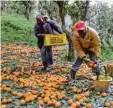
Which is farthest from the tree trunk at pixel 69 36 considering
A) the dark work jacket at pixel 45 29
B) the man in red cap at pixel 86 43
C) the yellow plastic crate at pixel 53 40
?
the man in red cap at pixel 86 43

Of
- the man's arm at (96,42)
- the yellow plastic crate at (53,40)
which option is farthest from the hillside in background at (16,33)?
the man's arm at (96,42)

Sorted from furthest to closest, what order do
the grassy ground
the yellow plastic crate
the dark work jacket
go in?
the grassy ground → the dark work jacket → the yellow plastic crate

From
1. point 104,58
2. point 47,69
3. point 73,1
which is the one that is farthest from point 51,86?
point 73,1

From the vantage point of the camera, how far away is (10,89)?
7863 millimetres

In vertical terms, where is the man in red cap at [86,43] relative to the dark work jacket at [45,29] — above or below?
below

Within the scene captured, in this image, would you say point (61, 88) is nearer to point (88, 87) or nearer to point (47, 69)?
point (88, 87)

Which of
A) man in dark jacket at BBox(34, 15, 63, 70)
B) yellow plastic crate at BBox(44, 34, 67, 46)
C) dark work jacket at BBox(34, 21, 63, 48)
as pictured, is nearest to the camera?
yellow plastic crate at BBox(44, 34, 67, 46)

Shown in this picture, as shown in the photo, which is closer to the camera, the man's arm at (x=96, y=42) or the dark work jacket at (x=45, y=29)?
the man's arm at (x=96, y=42)

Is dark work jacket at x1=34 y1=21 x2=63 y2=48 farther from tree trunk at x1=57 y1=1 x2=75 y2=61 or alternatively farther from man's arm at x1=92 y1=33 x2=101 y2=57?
tree trunk at x1=57 y1=1 x2=75 y2=61

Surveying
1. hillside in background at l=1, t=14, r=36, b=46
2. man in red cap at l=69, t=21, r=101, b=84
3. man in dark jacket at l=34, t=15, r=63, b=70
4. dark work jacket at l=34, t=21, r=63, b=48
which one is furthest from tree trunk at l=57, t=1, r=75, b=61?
hillside in background at l=1, t=14, r=36, b=46

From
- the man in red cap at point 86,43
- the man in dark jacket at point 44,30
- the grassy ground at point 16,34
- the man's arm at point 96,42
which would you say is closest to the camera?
the man in red cap at point 86,43

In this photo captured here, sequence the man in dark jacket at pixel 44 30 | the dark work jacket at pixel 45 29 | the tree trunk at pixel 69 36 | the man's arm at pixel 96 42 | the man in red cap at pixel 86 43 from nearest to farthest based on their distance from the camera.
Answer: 1. the man in red cap at pixel 86 43
2. the man's arm at pixel 96 42
3. the man in dark jacket at pixel 44 30
4. the dark work jacket at pixel 45 29
5. the tree trunk at pixel 69 36

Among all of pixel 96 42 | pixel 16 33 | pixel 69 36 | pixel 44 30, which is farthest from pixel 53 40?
pixel 16 33

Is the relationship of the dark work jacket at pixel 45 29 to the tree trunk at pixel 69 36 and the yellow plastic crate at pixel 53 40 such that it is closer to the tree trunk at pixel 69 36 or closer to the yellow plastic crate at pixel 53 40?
the yellow plastic crate at pixel 53 40
